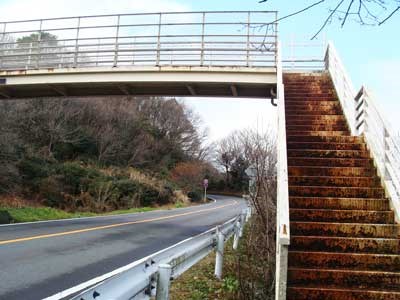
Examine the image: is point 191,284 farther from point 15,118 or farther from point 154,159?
point 154,159

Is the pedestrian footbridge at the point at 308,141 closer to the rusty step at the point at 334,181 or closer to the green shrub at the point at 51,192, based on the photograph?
the rusty step at the point at 334,181

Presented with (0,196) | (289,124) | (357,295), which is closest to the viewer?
(357,295)

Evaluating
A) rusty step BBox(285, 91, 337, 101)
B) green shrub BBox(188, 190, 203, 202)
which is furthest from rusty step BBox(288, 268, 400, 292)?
green shrub BBox(188, 190, 203, 202)

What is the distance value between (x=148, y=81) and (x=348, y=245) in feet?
34.9

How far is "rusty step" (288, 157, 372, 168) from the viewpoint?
855 centimetres

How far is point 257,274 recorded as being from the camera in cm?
629

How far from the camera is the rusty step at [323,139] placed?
9.50 m

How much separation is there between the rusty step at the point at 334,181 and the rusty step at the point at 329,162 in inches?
26.3

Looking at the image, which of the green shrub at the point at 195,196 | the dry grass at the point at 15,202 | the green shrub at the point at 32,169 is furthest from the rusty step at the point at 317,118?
the green shrub at the point at 195,196

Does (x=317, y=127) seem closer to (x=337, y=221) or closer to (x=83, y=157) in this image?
(x=337, y=221)

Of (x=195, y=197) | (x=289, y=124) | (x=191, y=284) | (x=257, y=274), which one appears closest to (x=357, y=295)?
(x=257, y=274)

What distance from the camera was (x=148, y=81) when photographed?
50.1 ft

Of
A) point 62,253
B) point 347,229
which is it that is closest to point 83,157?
point 62,253

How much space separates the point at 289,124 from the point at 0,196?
16.0 m
